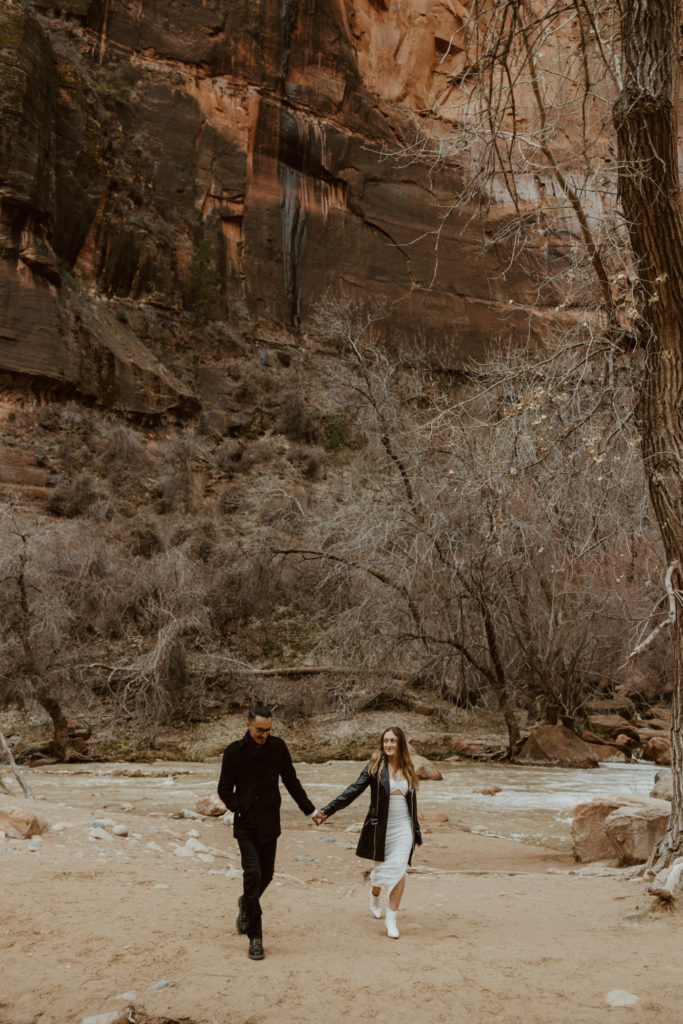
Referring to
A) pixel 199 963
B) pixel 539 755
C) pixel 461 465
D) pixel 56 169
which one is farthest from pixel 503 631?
pixel 56 169

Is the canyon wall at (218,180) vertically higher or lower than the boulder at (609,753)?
higher

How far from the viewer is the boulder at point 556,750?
14395 mm

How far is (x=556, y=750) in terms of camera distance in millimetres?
14734

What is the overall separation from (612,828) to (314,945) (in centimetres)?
325

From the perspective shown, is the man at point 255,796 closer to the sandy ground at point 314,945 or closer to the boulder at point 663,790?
the sandy ground at point 314,945

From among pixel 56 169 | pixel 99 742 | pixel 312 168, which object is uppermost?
pixel 312 168

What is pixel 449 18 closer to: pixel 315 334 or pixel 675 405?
pixel 315 334

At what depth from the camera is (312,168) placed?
126 feet

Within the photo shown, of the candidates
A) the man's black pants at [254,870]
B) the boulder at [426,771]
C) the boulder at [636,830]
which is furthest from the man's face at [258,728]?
the boulder at [426,771]

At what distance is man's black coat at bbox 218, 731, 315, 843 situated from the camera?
15.0 feet

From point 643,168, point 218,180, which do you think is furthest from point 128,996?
point 218,180

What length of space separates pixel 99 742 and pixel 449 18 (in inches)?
1716

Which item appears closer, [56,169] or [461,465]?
[461,465]

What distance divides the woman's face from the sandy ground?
3.35ft
